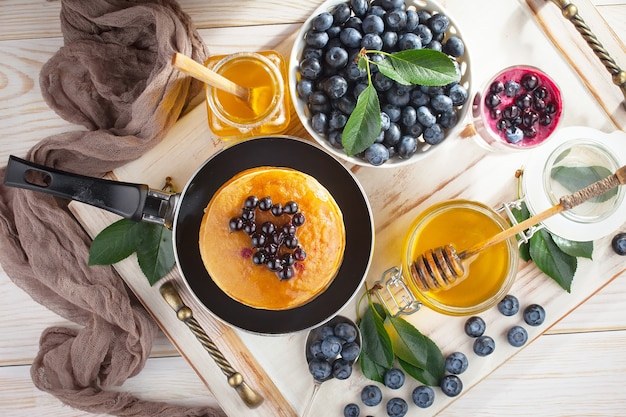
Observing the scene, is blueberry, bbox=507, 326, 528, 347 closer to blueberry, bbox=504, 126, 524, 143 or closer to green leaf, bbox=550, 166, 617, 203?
green leaf, bbox=550, 166, 617, 203

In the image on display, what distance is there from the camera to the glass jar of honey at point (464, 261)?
55.4 inches

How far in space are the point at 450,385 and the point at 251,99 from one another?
913 mm

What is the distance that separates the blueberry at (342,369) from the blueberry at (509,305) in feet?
1.43

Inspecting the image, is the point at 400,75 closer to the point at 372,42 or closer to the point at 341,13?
the point at 372,42

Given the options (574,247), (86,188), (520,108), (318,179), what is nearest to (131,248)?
(86,188)

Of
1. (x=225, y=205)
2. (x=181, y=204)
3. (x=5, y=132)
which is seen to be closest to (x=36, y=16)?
(x=5, y=132)

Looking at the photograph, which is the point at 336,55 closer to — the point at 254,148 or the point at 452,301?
the point at 254,148

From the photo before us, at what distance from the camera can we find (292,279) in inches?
50.4

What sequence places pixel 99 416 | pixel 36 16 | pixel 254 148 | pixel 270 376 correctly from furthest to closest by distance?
pixel 99 416, pixel 36 16, pixel 270 376, pixel 254 148

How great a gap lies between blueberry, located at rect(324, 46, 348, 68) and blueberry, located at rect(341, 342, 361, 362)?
0.71 meters

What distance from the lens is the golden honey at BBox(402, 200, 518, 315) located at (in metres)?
1.41

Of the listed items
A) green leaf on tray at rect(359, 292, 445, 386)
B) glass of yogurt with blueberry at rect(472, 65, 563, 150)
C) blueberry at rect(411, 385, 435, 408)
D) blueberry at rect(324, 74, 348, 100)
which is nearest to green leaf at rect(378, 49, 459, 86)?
blueberry at rect(324, 74, 348, 100)

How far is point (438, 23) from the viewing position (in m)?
1.35

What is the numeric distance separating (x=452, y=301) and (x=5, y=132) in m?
1.37
